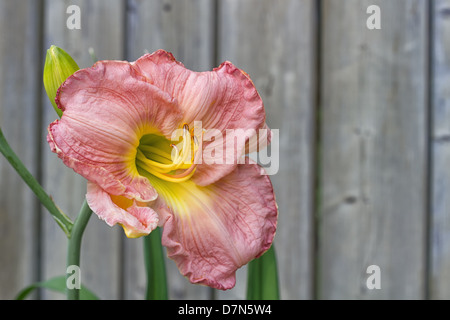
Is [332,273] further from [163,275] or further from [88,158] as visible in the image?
[88,158]

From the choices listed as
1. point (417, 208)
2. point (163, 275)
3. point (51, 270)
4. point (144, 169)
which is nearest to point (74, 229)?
point (144, 169)

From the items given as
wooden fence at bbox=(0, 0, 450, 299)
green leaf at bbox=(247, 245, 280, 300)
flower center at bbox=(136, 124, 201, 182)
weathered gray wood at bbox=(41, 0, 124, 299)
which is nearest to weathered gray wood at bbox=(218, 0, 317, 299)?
wooden fence at bbox=(0, 0, 450, 299)

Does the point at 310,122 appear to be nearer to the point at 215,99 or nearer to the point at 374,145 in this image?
the point at 374,145

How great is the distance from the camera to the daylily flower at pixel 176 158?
12.0 inches

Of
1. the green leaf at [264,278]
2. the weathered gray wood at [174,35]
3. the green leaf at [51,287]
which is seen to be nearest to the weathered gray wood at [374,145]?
the weathered gray wood at [174,35]

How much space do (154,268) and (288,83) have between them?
1.63 feet

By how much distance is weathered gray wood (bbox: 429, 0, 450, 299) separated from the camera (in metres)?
0.90

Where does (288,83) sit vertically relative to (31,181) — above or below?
above

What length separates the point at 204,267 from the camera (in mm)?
324

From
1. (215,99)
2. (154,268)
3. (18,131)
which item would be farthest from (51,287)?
(18,131)

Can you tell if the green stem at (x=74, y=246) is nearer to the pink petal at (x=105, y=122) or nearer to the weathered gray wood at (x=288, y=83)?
the pink petal at (x=105, y=122)

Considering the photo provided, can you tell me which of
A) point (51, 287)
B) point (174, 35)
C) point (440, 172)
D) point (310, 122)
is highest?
point (174, 35)

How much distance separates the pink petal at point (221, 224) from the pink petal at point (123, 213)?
17 mm

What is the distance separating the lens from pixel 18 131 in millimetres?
896
